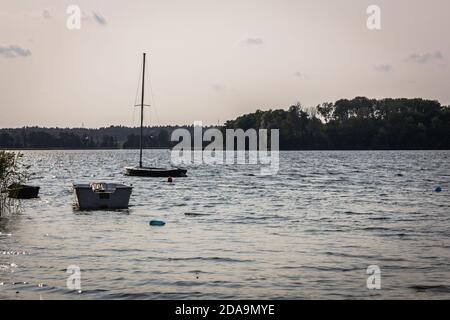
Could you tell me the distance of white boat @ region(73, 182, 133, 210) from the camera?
1710 inches

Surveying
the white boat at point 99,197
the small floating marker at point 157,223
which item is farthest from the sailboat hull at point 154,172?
the small floating marker at point 157,223

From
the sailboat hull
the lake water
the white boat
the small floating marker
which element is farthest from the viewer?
the sailboat hull

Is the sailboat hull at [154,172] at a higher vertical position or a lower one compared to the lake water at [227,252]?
higher

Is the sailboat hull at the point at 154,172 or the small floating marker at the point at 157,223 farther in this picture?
the sailboat hull at the point at 154,172

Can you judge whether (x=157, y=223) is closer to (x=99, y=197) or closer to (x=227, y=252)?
(x=99, y=197)

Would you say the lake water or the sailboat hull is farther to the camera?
the sailboat hull

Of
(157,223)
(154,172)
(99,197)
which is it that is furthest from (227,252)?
(154,172)

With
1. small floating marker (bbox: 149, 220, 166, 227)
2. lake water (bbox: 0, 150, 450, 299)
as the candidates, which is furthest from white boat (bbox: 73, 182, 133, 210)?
small floating marker (bbox: 149, 220, 166, 227)

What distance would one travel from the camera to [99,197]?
43406mm

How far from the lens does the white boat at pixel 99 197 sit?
4344cm

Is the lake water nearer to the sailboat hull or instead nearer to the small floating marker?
the small floating marker

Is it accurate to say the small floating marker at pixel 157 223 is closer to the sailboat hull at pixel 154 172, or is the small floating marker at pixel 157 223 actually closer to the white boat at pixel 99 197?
the white boat at pixel 99 197

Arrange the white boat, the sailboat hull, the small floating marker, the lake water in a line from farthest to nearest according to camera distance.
A: the sailboat hull
the white boat
the small floating marker
the lake water

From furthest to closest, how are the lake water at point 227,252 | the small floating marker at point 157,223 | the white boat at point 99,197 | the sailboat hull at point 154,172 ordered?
the sailboat hull at point 154,172, the white boat at point 99,197, the small floating marker at point 157,223, the lake water at point 227,252
